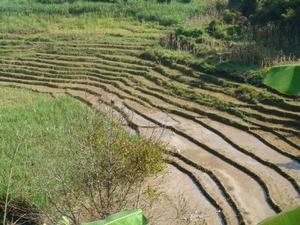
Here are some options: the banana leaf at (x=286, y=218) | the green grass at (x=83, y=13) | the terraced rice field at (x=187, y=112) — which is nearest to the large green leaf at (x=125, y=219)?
the banana leaf at (x=286, y=218)

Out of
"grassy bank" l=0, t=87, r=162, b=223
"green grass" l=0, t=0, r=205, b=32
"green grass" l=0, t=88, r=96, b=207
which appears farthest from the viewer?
"green grass" l=0, t=0, r=205, b=32

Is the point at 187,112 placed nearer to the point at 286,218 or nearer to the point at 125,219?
the point at 125,219

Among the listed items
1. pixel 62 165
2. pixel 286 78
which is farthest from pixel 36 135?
pixel 286 78

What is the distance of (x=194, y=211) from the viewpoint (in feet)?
27.5

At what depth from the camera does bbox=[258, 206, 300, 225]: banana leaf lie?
8.79 feet

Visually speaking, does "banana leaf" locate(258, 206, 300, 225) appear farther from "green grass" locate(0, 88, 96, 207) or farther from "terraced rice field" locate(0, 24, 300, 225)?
"terraced rice field" locate(0, 24, 300, 225)

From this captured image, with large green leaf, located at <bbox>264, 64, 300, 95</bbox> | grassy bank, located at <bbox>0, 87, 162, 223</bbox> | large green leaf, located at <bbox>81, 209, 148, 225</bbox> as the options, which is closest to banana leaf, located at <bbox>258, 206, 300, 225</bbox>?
large green leaf, located at <bbox>81, 209, 148, 225</bbox>

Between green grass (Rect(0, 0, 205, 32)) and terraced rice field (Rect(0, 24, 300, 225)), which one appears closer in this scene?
terraced rice field (Rect(0, 24, 300, 225))

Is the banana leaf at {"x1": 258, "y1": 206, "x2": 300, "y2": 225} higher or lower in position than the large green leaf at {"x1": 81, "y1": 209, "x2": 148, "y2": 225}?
higher

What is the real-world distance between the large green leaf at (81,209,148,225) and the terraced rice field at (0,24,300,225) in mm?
5166

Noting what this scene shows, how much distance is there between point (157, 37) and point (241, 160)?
7390 millimetres

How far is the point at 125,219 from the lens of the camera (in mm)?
3006

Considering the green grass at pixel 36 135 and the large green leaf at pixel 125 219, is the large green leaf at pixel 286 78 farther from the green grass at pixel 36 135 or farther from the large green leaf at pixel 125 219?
the green grass at pixel 36 135

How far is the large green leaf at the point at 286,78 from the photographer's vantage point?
389cm
